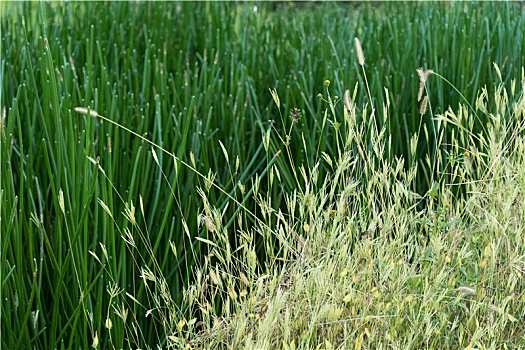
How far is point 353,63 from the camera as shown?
2.66 m

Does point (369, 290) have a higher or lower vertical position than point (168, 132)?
lower

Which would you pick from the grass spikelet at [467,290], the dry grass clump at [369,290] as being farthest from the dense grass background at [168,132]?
the grass spikelet at [467,290]

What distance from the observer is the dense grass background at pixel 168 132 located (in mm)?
1693

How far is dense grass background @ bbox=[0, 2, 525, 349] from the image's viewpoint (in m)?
1.69

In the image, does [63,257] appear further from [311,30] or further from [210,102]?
[311,30]

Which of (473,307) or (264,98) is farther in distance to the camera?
(264,98)

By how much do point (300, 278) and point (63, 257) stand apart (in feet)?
2.39

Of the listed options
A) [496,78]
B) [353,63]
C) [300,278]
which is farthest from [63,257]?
[496,78]

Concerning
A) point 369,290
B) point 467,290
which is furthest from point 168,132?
point 467,290

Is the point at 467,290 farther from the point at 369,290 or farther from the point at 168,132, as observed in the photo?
the point at 168,132

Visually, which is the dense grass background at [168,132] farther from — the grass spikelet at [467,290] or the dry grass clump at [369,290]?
the grass spikelet at [467,290]

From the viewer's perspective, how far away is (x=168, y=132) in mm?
Answer: 2213

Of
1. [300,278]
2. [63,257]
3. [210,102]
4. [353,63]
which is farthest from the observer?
[353,63]

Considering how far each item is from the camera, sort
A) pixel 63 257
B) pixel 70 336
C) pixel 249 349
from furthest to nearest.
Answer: pixel 63 257
pixel 70 336
pixel 249 349
